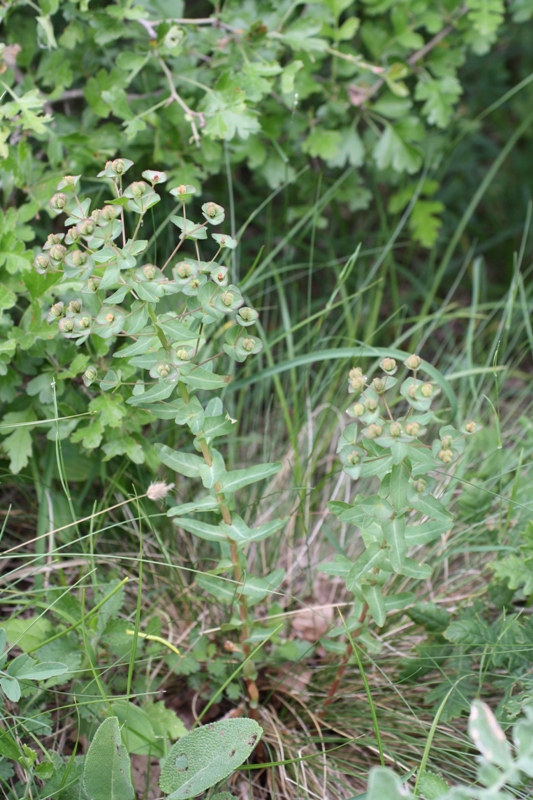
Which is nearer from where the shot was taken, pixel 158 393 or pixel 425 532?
pixel 158 393

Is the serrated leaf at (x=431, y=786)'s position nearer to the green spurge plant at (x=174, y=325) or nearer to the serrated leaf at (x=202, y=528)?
the green spurge plant at (x=174, y=325)

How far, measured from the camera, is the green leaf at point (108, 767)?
1.28 m

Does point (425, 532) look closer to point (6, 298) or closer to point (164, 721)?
point (164, 721)

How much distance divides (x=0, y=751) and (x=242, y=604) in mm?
529

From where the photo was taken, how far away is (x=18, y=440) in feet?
5.60

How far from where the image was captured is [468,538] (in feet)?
6.15

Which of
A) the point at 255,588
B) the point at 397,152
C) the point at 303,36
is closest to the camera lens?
the point at 255,588

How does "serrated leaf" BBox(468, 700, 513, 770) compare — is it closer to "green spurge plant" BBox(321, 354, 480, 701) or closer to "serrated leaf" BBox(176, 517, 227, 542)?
"green spurge plant" BBox(321, 354, 480, 701)

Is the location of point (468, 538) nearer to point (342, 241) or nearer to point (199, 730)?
point (199, 730)

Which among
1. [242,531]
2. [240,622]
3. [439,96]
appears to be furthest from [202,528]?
[439,96]

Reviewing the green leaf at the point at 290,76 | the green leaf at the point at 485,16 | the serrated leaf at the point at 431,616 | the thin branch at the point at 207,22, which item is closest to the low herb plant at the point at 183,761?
the serrated leaf at the point at 431,616

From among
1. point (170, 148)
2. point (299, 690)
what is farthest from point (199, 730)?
point (170, 148)

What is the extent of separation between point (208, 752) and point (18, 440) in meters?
0.82

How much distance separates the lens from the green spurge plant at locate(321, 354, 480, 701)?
3.97 ft
